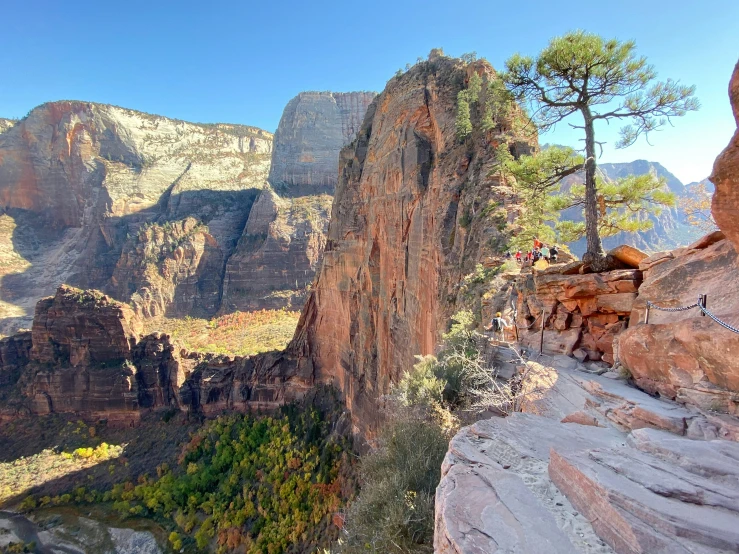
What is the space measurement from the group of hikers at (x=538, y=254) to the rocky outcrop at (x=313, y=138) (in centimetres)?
8148

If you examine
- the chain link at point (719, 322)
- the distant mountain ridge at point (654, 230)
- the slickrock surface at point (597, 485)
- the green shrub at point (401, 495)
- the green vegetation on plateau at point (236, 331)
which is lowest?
the green vegetation on plateau at point (236, 331)

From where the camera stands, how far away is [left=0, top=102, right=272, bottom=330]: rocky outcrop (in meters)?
82.3

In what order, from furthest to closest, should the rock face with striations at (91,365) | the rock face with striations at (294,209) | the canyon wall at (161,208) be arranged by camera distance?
the rock face with striations at (294,209) → the canyon wall at (161,208) → the rock face with striations at (91,365)

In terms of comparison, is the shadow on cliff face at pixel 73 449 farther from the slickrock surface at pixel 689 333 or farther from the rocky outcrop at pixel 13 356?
the slickrock surface at pixel 689 333

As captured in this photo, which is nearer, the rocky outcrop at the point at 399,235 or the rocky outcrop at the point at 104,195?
the rocky outcrop at the point at 399,235

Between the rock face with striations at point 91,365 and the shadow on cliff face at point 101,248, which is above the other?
the shadow on cliff face at point 101,248

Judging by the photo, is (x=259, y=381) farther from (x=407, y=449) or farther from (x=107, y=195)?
(x=107, y=195)

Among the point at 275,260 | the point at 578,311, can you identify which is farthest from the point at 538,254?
the point at 275,260

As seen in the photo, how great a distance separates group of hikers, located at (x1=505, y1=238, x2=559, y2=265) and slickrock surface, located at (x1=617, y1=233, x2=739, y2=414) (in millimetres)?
5001

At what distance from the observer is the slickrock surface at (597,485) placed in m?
3.30

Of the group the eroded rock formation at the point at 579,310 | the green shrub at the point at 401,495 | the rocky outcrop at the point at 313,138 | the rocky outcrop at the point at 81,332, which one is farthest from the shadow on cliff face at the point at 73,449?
the rocky outcrop at the point at 313,138

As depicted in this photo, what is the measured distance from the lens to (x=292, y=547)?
21.6 m

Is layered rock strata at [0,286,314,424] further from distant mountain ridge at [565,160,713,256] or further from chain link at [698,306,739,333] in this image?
distant mountain ridge at [565,160,713,256]

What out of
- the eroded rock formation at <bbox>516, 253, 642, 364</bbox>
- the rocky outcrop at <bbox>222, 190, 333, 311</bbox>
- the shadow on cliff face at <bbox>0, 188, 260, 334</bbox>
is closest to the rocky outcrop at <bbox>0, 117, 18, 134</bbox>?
the shadow on cliff face at <bbox>0, 188, 260, 334</bbox>
